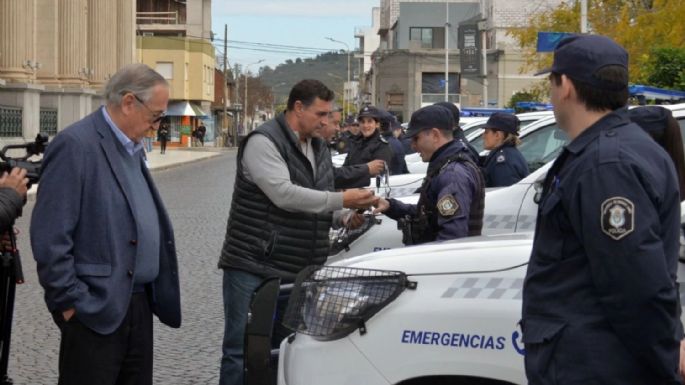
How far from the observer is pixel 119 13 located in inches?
Answer: 2352

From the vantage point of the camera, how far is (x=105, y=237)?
15.5 feet

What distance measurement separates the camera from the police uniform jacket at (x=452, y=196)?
6238mm

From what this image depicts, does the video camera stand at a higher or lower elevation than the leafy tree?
lower

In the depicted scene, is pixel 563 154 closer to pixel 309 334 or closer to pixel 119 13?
pixel 309 334

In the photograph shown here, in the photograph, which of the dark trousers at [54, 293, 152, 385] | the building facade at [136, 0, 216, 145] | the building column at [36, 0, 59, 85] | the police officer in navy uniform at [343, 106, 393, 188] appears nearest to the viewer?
the dark trousers at [54, 293, 152, 385]

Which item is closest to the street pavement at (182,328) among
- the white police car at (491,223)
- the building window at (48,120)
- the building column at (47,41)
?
the white police car at (491,223)

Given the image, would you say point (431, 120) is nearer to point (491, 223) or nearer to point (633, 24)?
point (491, 223)

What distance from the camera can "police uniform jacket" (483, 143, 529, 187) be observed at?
991cm

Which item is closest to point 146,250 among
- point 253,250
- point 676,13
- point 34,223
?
point 34,223

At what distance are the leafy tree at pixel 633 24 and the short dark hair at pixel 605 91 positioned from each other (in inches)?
680

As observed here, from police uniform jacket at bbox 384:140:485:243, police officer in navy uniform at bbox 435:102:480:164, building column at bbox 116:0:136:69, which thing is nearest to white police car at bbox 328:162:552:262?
police officer in navy uniform at bbox 435:102:480:164

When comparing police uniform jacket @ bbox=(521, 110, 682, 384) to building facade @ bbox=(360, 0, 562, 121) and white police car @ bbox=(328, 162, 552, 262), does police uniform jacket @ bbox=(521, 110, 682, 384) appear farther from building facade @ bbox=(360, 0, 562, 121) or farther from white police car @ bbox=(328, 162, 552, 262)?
building facade @ bbox=(360, 0, 562, 121)

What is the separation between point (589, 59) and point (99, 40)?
54.1 metres

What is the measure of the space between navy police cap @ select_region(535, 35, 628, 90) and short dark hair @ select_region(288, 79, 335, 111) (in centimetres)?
282
